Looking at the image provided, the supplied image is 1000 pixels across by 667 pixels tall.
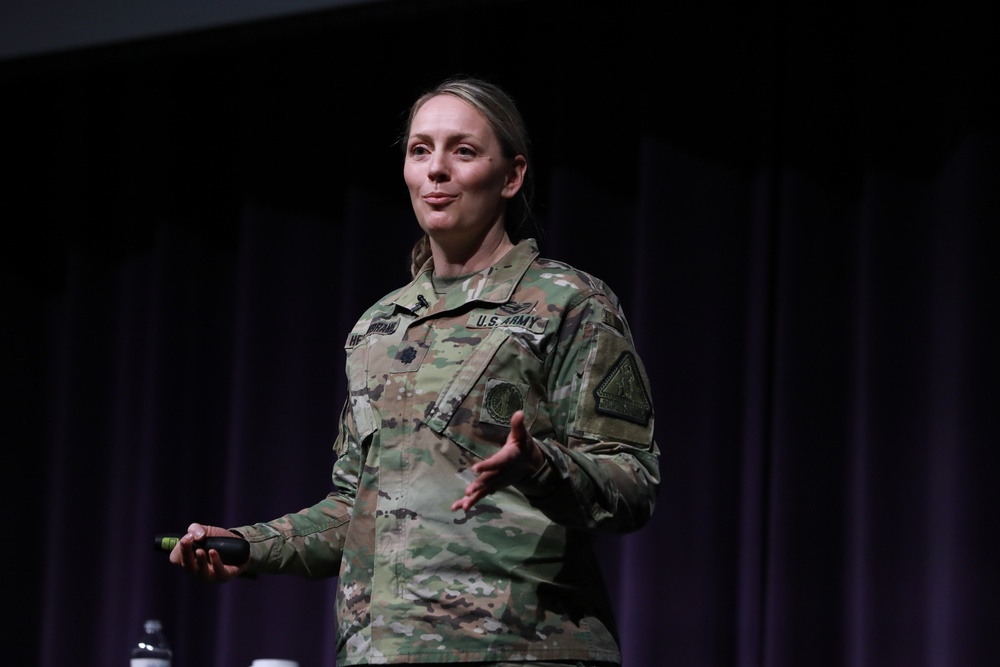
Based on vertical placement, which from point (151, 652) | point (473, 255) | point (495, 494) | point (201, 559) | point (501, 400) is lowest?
point (151, 652)

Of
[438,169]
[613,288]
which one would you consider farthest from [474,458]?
[613,288]

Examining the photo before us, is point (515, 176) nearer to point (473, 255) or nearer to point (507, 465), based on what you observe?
point (473, 255)

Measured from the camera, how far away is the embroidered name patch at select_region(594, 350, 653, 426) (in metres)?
1.55

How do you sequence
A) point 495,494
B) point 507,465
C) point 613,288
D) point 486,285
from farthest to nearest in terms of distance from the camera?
point 613,288
point 486,285
point 495,494
point 507,465

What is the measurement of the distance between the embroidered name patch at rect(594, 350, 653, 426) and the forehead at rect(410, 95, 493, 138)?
1.33 ft

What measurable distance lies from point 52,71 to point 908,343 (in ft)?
9.22

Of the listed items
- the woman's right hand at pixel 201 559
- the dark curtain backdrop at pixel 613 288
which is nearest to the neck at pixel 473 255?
the woman's right hand at pixel 201 559

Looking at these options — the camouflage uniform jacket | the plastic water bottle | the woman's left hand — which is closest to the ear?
the camouflage uniform jacket

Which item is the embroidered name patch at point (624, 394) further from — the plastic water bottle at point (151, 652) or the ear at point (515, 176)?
the plastic water bottle at point (151, 652)

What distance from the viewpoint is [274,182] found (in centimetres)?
381

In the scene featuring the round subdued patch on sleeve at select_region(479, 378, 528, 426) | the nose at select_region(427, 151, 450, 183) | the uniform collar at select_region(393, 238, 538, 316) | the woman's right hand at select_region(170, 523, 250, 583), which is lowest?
the woman's right hand at select_region(170, 523, 250, 583)

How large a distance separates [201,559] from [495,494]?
0.40m

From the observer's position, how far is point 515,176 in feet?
5.95

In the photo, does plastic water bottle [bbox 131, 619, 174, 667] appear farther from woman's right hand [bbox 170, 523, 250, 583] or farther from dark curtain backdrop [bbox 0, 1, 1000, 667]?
woman's right hand [bbox 170, 523, 250, 583]
